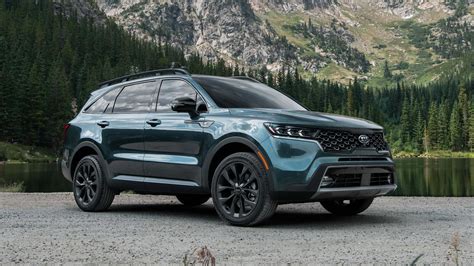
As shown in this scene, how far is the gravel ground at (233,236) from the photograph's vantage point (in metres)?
5.75

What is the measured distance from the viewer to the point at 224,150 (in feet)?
28.1

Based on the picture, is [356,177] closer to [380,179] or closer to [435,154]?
[380,179]

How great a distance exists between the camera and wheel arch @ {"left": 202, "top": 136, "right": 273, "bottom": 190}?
8.03 metres

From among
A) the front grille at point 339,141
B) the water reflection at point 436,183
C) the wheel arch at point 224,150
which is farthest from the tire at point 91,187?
the water reflection at point 436,183

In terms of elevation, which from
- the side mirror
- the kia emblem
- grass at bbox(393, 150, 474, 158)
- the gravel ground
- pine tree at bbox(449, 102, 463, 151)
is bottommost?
grass at bbox(393, 150, 474, 158)

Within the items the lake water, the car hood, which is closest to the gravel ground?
the car hood

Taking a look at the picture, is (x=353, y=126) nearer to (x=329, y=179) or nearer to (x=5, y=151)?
(x=329, y=179)

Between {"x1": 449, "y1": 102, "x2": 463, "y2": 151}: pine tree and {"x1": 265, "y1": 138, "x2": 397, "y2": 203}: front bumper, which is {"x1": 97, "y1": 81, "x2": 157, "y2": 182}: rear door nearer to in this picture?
{"x1": 265, "y1": 138, "x2": 397, "y2": 203}: front bumper

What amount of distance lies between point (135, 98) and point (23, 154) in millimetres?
72457

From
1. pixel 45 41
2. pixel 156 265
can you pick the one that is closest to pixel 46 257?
pixel 156 265

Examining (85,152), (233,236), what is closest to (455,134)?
(85,152)

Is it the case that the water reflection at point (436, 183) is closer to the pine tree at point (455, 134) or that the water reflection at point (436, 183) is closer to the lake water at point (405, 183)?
the lake water at point (405, 183)

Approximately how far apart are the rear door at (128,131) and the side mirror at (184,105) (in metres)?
1.20

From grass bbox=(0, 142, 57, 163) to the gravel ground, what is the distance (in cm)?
6643
